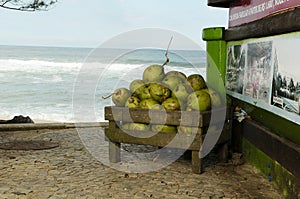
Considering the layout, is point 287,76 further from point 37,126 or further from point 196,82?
point 37,126

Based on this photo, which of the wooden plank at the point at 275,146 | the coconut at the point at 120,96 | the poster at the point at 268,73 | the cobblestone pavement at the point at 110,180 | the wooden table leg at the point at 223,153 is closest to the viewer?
the wooden plank at the point at 275,146

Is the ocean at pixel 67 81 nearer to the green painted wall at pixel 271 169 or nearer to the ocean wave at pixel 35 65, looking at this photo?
the ocean wave at pixel 35 65

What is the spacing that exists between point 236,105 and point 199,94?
4.08ft

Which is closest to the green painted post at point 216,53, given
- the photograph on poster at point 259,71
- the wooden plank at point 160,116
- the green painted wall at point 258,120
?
the green painted wall at point 258,120

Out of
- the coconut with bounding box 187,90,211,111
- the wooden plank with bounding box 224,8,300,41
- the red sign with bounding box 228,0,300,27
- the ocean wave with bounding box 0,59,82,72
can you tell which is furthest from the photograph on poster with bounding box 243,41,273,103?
the ocean wave with bounding box 0,59,82,72

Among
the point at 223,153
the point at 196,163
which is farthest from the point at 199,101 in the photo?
the point at 223,153

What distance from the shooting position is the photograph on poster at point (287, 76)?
3764mm

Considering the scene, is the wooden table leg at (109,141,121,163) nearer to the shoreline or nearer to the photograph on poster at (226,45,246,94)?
the photograph on poster at (226,45,246,94)

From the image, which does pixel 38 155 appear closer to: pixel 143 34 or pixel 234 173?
pixel 143 34

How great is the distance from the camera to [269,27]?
436 cm

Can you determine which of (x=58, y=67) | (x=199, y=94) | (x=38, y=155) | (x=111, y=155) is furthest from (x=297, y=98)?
(x=58, y=67)

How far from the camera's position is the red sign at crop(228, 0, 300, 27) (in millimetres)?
4178

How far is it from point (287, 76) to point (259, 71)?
84cm

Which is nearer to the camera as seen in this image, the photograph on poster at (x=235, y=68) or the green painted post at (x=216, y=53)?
the photograph on poster at (x=235, y=68)
